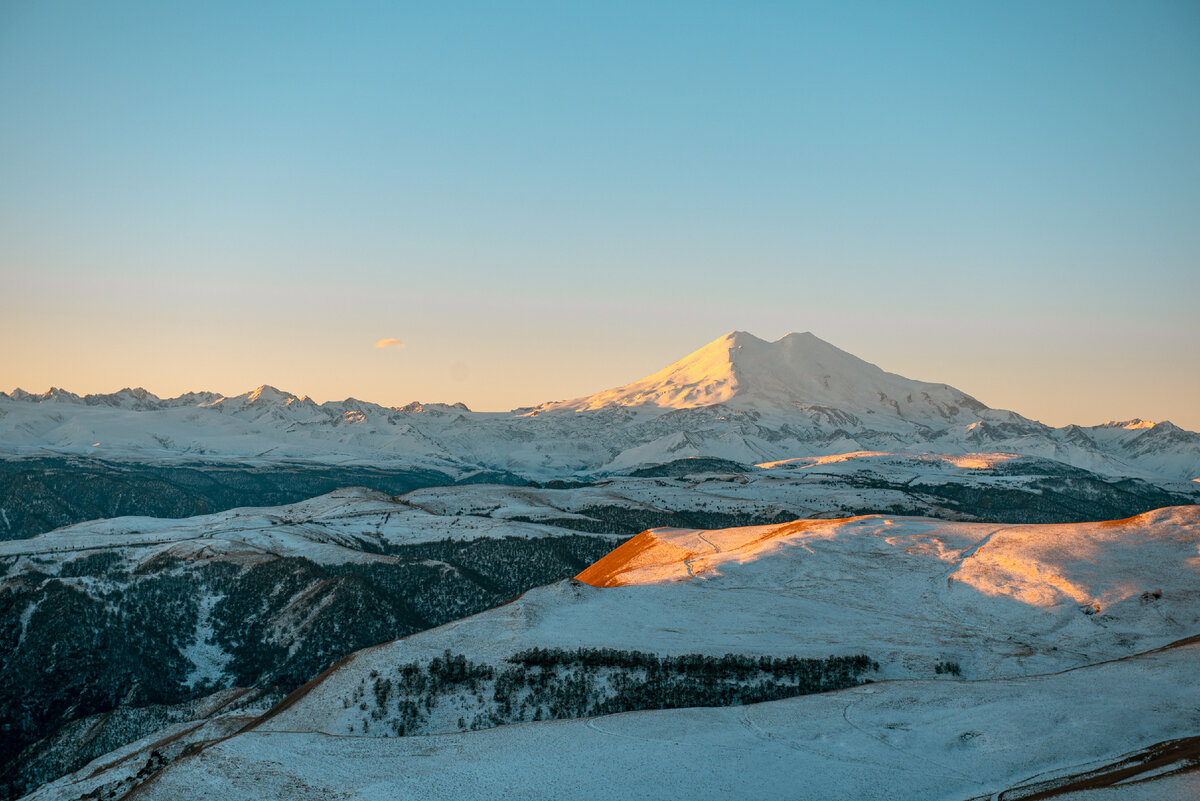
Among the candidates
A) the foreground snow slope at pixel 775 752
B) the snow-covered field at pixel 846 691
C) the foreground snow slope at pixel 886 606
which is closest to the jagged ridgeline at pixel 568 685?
the foreground snow slope at pixel 886 606

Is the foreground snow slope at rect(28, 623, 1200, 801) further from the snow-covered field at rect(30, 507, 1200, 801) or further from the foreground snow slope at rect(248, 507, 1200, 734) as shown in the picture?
the foreground snow slope at rect(248, 507, 1200, 734)

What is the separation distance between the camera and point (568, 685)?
103 m

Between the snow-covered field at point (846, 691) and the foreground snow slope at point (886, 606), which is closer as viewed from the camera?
the snow-covered field at point (846, 691)

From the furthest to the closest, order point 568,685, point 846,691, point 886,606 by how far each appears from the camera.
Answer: point 886,606 < point 568,685 < point 846,691

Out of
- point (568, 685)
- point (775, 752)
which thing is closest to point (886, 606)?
point (568, 685)

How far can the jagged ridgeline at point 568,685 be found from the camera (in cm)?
9781

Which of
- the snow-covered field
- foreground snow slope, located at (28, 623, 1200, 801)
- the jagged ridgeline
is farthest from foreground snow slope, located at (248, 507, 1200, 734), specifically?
foreground snow slope, located at (28, 623, 1200, 801)

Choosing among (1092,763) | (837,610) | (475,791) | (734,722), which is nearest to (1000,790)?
(1092,763)

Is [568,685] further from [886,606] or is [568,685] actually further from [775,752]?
[886,606]

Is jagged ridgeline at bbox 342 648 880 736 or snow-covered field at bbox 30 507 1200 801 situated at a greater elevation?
snow-covered field at bbox 30 507 1200 801

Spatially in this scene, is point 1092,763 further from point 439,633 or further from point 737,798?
point 439,633

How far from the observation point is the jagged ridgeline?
97.8 meters

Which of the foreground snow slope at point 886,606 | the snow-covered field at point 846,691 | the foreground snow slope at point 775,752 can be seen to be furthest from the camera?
the foreground snow slope at point 886,606

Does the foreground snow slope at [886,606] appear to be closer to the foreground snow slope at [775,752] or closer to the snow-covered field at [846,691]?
the snow-covered field at [846,691]
